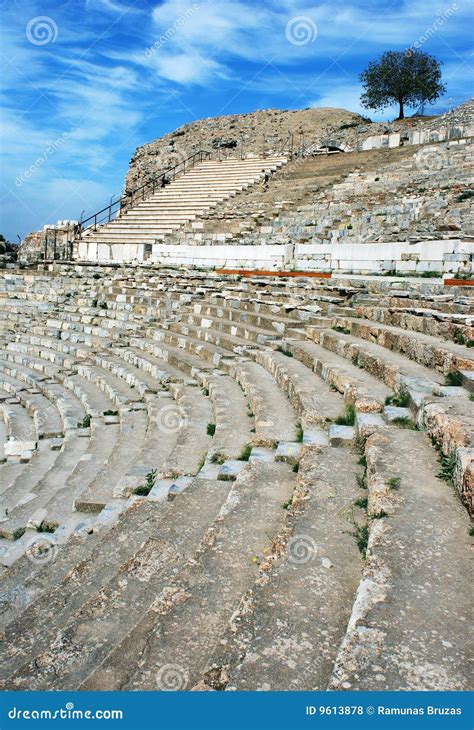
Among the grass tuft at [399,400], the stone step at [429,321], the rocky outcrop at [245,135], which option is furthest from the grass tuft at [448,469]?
the rocky outcrop at [245,135]

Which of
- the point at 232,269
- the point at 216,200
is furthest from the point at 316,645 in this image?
the point at 216,200

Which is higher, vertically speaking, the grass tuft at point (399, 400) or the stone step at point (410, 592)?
the grass tuft at point (399, 400)

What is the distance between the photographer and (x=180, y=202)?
24922 millimetres

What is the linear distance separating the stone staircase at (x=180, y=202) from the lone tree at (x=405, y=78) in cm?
1493

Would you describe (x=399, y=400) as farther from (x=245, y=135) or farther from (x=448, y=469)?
(x=245, y=135)

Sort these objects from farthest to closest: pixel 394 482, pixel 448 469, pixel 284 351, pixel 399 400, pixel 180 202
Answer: pixel 180 202 → pixel 284 351 → pixel 399 400 → pixel 448 469 → pixel 394 482

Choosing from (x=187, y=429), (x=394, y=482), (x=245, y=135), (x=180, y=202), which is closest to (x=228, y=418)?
(x=187, y=429)

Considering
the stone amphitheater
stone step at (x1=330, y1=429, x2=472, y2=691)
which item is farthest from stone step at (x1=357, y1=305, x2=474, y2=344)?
stone step at (x1=330, y1=429, x2=472, y2=691)

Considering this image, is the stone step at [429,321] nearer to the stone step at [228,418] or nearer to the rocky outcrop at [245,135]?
the stone step at [228,418]

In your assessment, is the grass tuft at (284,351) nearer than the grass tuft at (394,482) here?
No

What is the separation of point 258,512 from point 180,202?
22.7m

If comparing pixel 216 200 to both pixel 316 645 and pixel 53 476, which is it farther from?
pixel 316 645

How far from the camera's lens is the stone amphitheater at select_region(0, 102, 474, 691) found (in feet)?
7.95

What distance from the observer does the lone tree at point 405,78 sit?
37.8 metres
